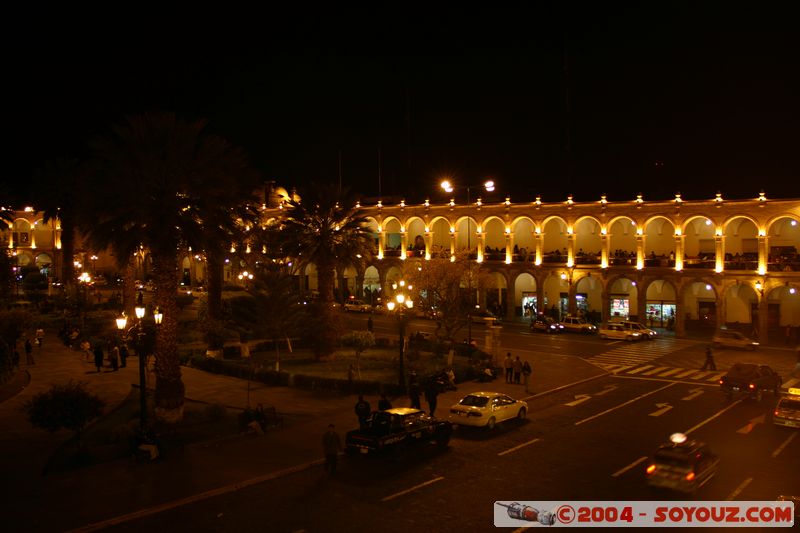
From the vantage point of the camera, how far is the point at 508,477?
1752 cm

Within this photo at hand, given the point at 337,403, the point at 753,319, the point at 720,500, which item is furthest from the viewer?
the point at 753,319

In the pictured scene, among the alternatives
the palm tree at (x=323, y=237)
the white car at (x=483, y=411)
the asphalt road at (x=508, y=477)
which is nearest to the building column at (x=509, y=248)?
the palm tree at (x=323, y=237)

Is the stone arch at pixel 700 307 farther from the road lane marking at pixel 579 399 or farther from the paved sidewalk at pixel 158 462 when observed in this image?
the road lane marking at pixel 579 399

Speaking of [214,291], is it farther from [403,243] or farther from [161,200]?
[403,243]

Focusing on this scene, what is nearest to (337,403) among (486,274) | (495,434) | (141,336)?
(495,434)

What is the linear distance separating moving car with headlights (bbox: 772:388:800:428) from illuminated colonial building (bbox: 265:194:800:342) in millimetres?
26588

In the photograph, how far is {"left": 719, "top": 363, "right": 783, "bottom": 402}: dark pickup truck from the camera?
27.6 meters

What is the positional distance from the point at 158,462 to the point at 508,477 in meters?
9.56

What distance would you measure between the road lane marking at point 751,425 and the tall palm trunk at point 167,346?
18988 millimetres

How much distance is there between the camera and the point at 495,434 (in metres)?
22.5

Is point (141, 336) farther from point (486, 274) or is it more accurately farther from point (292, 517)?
point (486, 274)

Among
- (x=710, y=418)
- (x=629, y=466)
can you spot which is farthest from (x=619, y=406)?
(x=629, y=466)

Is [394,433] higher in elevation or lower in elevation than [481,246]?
lower

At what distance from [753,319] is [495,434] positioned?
122 ft
